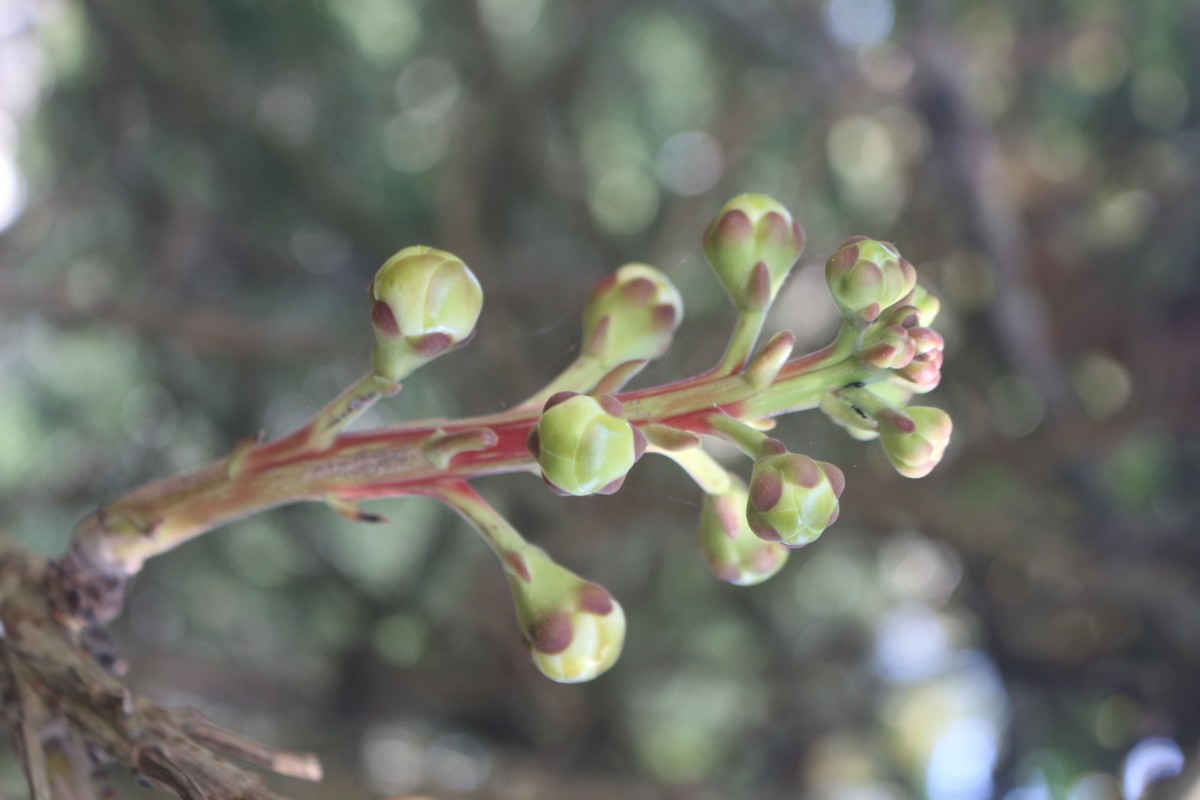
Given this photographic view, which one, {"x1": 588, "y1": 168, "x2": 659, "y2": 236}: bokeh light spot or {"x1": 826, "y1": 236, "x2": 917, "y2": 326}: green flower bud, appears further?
{"x1": 588, "y1": 168, "x2": 659, "y2": 236}: bokeh light spot

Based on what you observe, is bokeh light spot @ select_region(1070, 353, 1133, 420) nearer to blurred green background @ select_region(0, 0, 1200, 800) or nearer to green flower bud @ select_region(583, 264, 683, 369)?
blurred green background @ select_region(0, 0, 1200, 800)

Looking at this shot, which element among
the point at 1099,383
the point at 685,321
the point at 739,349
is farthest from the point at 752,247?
the point at 1099,383

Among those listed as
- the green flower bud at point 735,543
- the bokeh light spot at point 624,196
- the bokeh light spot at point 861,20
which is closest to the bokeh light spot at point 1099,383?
the bokeh light spot at point 861,20

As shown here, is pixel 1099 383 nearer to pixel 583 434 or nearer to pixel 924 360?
pixel 924 360

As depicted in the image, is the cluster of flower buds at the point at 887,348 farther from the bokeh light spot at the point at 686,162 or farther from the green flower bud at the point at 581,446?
the bokeh light spot at the point at 686,162

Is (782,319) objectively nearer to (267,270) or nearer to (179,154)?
(267,270)

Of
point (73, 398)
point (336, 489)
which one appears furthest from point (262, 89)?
point (336, 489)

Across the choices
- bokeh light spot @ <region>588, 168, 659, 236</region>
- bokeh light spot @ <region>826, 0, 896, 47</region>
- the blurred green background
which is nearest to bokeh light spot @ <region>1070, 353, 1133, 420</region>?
the blurred green background
